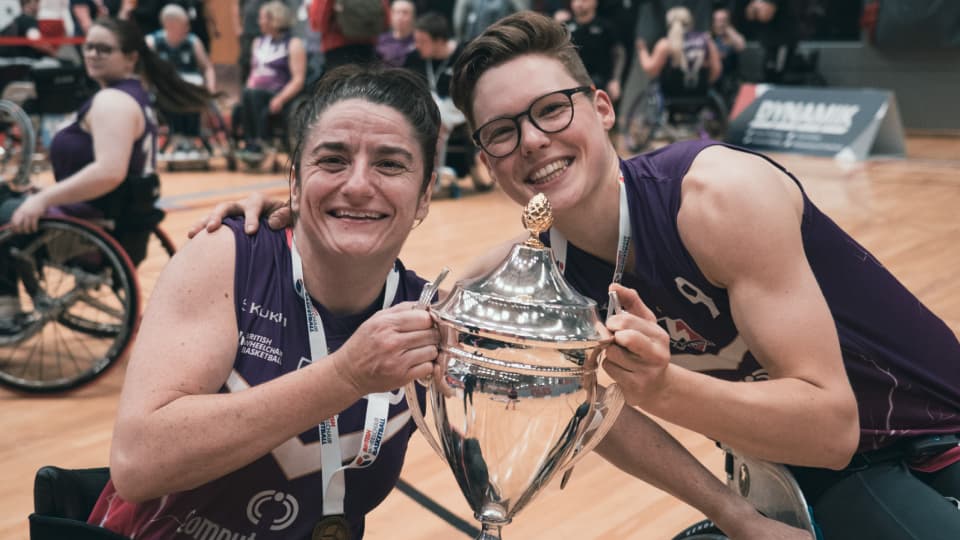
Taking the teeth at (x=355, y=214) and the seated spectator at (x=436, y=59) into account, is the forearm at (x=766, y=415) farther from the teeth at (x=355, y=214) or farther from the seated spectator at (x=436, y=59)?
the seated spectator at (x=436, y=59)

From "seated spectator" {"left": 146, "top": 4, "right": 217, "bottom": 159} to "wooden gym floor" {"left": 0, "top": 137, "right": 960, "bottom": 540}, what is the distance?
0.45 m

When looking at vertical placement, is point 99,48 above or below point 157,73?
above

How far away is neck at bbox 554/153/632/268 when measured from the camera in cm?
149

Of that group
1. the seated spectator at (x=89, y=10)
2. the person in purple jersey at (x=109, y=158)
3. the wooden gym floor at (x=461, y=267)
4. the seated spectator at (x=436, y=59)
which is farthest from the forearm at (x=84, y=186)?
the seated spectator at (x=89, y=10)

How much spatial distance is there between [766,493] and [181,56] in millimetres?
7724

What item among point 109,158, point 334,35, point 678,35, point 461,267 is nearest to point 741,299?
point 109,158

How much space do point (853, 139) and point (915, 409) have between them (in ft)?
25.4

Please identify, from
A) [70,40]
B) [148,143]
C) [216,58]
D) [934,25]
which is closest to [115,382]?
[148,143]

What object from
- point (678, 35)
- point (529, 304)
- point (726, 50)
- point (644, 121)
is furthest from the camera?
point (726, 50)

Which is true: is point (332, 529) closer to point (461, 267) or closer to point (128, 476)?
point (128, 476)

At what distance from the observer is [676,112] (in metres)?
8.80

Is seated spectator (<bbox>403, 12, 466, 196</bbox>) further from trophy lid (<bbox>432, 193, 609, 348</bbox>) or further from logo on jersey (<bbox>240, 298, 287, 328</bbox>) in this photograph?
trophy lid (<bbox>432, 193, 609, 348</bbox>)

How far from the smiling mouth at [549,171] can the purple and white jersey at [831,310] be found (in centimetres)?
13

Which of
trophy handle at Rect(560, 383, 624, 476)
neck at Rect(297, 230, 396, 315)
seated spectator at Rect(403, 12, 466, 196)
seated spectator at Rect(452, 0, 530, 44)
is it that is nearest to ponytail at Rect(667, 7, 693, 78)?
seated spectator at Rect(452, 0, 530, 44)
